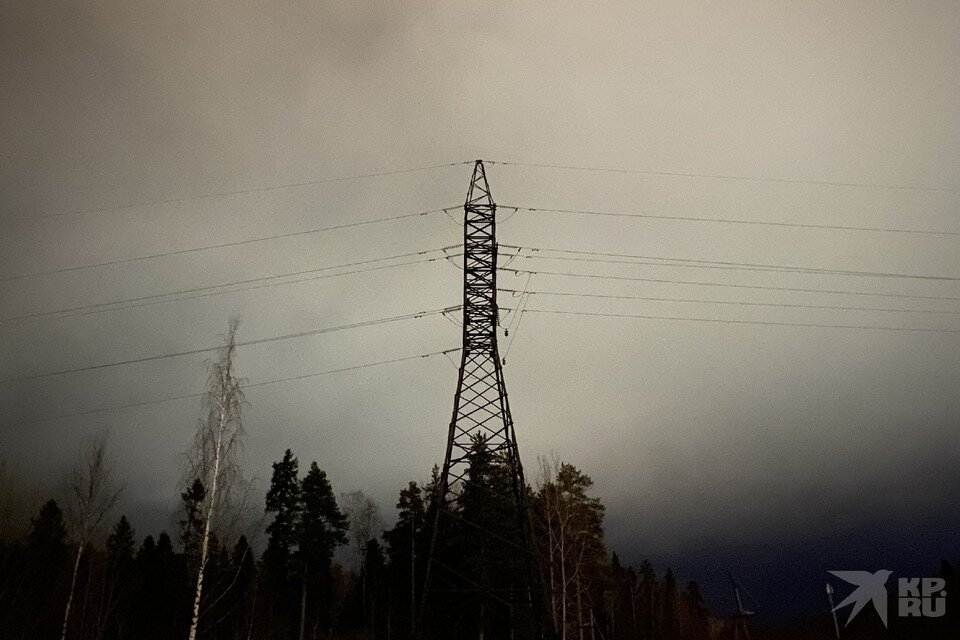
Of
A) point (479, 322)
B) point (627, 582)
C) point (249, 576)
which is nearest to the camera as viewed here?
point (479, 322)

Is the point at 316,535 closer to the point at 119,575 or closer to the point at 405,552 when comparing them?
the point at 405,552

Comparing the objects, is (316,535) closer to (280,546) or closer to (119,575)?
(280,546)

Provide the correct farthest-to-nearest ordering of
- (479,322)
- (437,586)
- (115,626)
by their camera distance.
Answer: (437,586)
(115,626)
(479,322)

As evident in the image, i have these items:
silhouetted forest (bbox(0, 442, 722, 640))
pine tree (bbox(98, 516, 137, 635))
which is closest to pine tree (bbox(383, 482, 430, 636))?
silhouetted forest (bbox(0, 442, 722, 640))

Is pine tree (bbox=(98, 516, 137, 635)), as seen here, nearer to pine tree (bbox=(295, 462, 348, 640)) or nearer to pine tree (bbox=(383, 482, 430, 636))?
pine tree (bbox=(295, 462, 348, 640))

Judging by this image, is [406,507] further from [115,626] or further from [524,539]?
[524,539]

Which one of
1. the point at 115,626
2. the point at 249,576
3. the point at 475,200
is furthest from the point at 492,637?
the point at 475,200

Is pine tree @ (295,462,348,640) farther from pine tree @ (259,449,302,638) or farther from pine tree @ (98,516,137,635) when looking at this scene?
pine tree @ (98,516,137,635)

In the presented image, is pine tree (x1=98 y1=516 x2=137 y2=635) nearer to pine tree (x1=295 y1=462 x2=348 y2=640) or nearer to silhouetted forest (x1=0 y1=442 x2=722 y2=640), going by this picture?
silhouetted forest (x1=0 y1=442 x2=722 y2=640)

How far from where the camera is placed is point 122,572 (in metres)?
50.3

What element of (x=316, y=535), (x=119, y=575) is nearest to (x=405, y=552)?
(x=316, y=535)

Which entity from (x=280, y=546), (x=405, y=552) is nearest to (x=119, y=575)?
(x=280, y=546)

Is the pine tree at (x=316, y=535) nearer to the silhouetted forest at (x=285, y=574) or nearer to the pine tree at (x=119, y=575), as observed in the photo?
the silhouetted forest at (x=285, y=574)

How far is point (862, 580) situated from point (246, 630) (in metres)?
51.2
